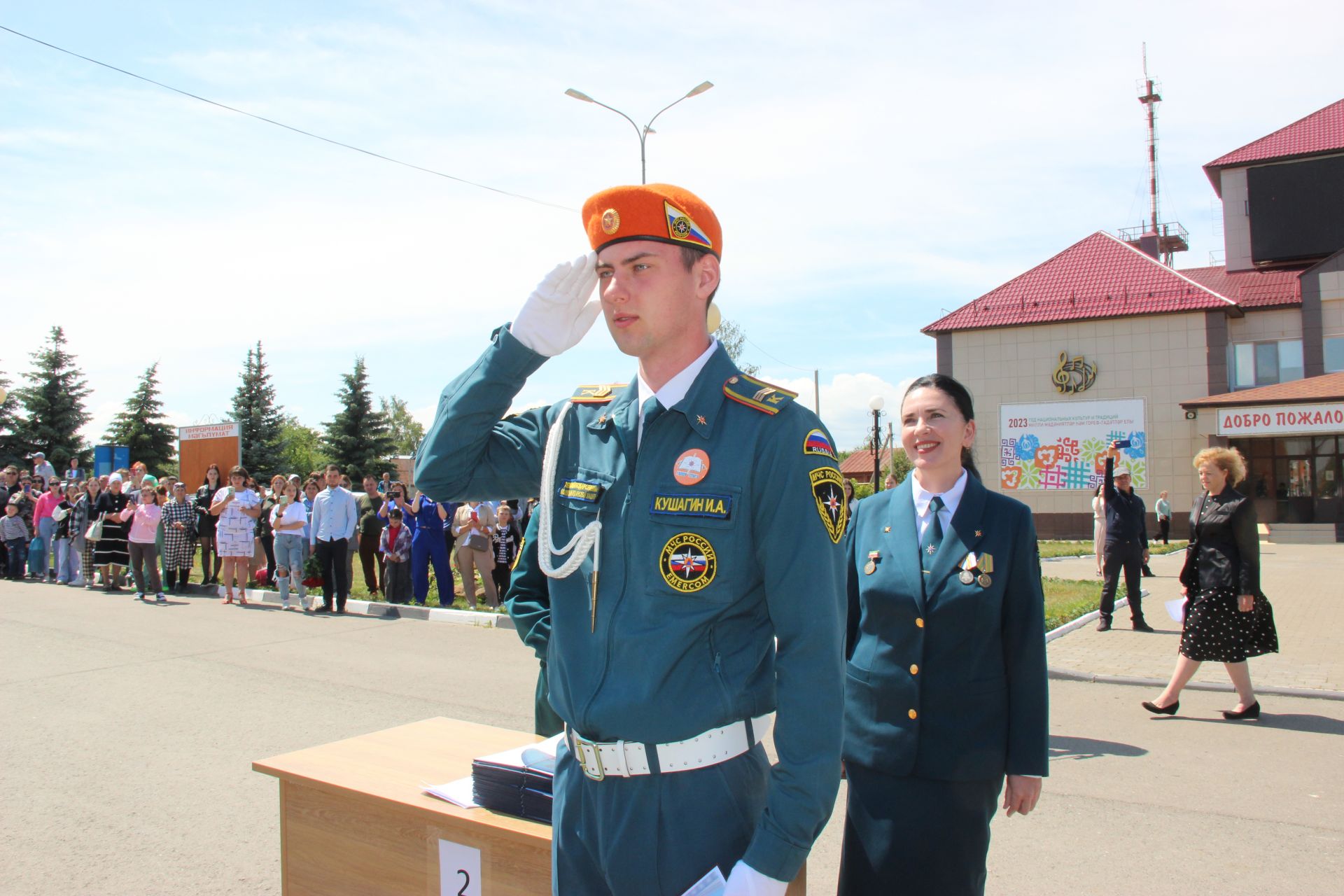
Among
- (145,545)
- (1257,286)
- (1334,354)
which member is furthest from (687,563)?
(1257,286)

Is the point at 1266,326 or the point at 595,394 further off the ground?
the point at 1266,326

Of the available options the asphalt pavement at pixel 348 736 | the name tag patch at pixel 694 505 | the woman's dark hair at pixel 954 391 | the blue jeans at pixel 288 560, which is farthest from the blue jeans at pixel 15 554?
the name tag patch at pixel 694 505

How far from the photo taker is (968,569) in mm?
2885

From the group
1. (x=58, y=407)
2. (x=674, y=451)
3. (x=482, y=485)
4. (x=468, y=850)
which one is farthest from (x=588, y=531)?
(x=58, y=407)

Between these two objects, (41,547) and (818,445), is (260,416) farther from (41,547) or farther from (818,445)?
(818,445)

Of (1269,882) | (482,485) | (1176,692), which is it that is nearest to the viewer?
(482,485)

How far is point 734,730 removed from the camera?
5.95 feet

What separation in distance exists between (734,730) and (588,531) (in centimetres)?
47

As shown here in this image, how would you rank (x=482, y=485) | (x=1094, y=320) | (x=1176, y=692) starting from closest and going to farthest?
(x=482, y=485) < (x=1176, y=692) < (x=1094, y=320)

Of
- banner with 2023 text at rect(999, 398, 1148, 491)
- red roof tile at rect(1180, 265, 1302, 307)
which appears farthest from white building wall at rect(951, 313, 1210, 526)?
red roof tile at rect(1180, 265, 1302, 307)

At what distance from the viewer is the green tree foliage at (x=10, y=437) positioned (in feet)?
138

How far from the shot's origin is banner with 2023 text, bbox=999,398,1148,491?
34.2 m

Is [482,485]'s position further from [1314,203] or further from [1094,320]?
[1314,203]

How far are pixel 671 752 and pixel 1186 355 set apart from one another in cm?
3713
